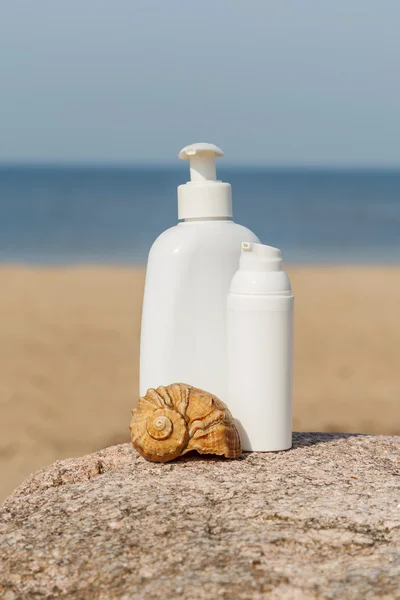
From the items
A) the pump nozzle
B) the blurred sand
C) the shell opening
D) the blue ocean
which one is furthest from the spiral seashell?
the blue ocean

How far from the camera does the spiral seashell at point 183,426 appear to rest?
213 centimetres

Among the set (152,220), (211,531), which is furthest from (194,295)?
(152,220)

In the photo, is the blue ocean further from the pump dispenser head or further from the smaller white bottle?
the smaller white bottle

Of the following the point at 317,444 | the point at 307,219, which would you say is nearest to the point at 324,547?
the point at 317,444

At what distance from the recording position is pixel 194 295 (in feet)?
7.55

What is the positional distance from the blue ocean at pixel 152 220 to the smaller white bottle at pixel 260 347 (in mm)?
12752

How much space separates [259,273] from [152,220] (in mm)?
23839

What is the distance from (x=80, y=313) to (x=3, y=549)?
22.5ft

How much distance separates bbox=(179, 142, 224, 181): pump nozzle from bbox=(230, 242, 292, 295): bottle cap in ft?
1.04

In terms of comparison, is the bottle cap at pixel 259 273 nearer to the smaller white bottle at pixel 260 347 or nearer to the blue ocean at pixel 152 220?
the smaller white bottle at pixel 260 347

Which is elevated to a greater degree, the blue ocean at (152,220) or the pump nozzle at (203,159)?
the blue ocean at (152,220)

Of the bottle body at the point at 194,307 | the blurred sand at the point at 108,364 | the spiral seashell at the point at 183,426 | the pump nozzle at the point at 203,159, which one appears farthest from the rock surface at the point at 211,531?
the blurred sand at the point at 108,364

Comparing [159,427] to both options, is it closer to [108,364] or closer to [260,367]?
[260,367]

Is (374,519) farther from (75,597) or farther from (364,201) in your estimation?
(364,201)
